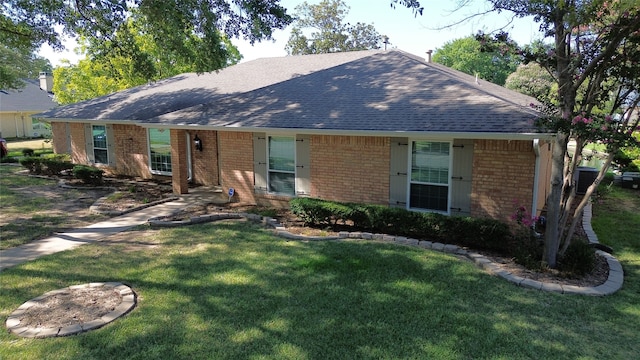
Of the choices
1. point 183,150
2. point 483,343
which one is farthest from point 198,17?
point 483,343

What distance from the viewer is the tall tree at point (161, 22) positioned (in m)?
12.6

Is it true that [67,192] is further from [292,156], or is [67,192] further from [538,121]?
[538,121]

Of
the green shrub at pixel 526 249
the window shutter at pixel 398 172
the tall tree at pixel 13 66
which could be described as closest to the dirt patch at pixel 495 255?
the green shrub at pixel 526 249

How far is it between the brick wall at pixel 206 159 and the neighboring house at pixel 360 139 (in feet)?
0.11

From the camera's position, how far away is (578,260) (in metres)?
7.19

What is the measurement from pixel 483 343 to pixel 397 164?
5.27 m

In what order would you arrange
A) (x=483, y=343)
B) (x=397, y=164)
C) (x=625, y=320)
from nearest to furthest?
(x=483, y=343)
(x=625, y=320)
(x=397, y=164)

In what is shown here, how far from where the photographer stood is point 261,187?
1146 cm

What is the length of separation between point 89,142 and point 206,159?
21.1ft

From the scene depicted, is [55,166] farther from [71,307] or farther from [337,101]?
[71,307]

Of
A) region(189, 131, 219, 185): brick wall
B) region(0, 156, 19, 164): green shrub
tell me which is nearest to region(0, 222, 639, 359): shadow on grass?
region(189, 131, 219, 185): brick wall

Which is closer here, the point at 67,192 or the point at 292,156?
the point at 292,156

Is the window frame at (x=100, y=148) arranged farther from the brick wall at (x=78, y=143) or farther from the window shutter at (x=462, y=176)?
the window shutter at (x=462, y=176)

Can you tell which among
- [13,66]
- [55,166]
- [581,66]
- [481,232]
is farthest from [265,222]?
[13,66]
